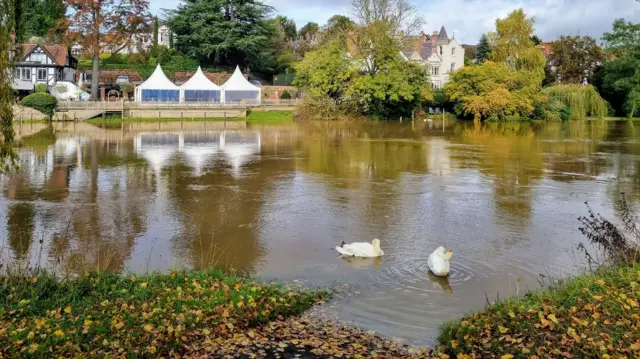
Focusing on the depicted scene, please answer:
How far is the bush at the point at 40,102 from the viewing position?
49.1 meters

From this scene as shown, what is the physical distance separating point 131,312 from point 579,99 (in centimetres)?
6918

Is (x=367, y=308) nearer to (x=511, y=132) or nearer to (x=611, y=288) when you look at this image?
(x=611, y=288)

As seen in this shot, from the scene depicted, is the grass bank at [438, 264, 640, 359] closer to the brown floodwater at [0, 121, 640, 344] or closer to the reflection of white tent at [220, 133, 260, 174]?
the brown floodwater at [0, 121, 640, 344]

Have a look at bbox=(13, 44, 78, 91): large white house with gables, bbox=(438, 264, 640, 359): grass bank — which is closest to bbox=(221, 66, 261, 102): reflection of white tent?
bbox=(13, 44, 78, 91): large white house with gables

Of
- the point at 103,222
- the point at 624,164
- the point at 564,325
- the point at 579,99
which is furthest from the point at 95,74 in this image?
the point at 564,325

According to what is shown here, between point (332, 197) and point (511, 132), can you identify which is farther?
point (511, 132)

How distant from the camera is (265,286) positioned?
989cm

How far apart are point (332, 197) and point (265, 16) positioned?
60.7m

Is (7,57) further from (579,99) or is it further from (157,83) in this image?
(579,99)

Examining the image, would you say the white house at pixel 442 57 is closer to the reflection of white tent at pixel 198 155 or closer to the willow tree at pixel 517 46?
the willow tree at pixel 517 46

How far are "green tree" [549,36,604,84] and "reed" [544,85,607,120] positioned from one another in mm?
10261

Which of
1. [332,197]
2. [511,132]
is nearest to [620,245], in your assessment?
[332,197]

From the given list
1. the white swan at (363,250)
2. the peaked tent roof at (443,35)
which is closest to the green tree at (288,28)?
the peaked tent roof at (443,35)

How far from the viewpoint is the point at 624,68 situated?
232 feet
